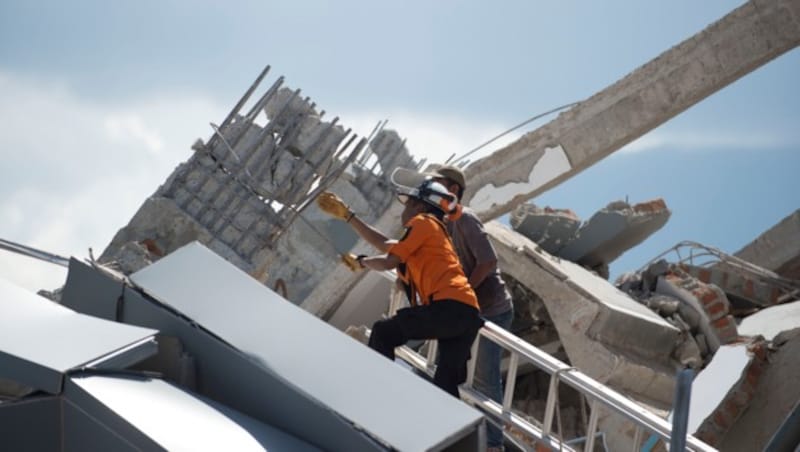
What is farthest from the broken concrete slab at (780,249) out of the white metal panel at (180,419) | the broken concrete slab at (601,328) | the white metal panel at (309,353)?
the white metal panel at (180,419)

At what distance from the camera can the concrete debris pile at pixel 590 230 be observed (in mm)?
10188

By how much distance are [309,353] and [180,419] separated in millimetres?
542

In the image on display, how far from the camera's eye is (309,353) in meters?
3.35

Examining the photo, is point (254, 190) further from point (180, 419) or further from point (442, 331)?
point (180, 419)

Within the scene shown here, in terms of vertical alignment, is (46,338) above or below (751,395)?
above

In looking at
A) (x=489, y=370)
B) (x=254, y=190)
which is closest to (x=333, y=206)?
(x=489, y=370)

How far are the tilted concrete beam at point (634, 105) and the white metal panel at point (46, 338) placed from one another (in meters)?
6.59

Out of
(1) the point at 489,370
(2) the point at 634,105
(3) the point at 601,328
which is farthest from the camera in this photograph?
(2) the point at 634,105

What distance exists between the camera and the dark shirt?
516cm

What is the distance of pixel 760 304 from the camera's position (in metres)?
10.8

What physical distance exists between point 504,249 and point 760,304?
11.5ft

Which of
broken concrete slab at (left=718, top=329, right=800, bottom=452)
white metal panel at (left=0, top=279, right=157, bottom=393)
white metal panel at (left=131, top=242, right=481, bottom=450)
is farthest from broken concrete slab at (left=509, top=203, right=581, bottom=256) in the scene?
white metal panel at (left=0, top=279, right=157, bottom=393)

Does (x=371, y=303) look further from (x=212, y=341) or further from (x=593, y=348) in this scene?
(x=212, y=341)

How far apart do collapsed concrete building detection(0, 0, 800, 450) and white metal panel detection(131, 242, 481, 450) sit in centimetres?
254
